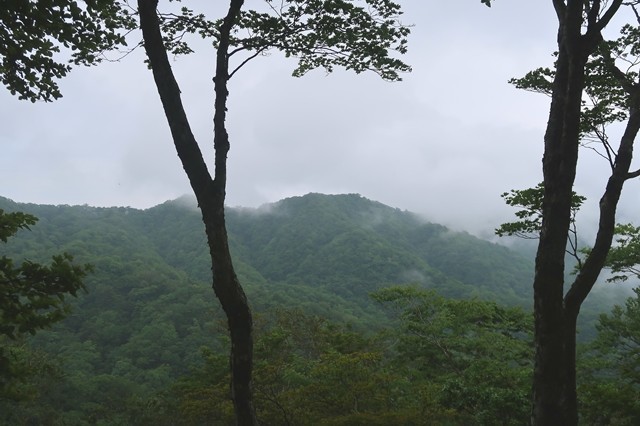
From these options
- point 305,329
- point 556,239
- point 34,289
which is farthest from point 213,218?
point 305,329

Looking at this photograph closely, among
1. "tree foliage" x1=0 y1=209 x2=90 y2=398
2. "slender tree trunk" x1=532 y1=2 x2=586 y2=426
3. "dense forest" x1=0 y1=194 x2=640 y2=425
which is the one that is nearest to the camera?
"tree foliage" x1=0 y1=209 x2=90 y2=398

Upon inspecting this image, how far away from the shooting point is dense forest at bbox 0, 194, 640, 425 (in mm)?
11273

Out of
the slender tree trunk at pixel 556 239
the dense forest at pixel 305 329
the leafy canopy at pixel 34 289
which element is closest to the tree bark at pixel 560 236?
the slender tree trunk at pixel 556 239

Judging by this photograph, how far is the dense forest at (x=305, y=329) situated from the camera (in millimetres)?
11273

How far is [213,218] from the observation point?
3762 millimetres

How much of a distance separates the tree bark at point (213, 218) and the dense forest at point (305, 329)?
0.74 meters

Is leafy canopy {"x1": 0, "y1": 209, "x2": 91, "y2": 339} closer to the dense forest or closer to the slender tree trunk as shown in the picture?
the dense forest

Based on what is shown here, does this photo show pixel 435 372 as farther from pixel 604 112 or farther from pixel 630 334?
pixel 604 112

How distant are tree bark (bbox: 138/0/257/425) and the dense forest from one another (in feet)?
2.42

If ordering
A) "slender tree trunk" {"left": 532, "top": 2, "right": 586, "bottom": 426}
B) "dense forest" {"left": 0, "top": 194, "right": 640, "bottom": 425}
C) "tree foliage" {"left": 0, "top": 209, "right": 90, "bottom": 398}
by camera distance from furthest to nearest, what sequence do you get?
1. "dense forest" {"left": 0, "top": 194, "right": 640, "bottom": 425}
2. "slender tree trunk" {"left": 532, "top": 2, "right": 586, "bottom": 426}
3. "tree foliage" {"left": 0, "top": 209, "right": 90, "bottom": 398}

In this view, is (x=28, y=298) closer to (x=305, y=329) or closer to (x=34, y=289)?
(x=34, y=289)

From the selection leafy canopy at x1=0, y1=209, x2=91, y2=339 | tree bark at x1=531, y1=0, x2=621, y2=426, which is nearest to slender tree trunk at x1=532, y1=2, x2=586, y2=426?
tree bark at x1=531, y1=0, x2=621, y2=426

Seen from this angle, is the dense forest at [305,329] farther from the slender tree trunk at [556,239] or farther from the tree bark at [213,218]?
the slender tree trunk at [556,239]

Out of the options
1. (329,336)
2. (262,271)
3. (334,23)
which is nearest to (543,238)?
(334,23)
